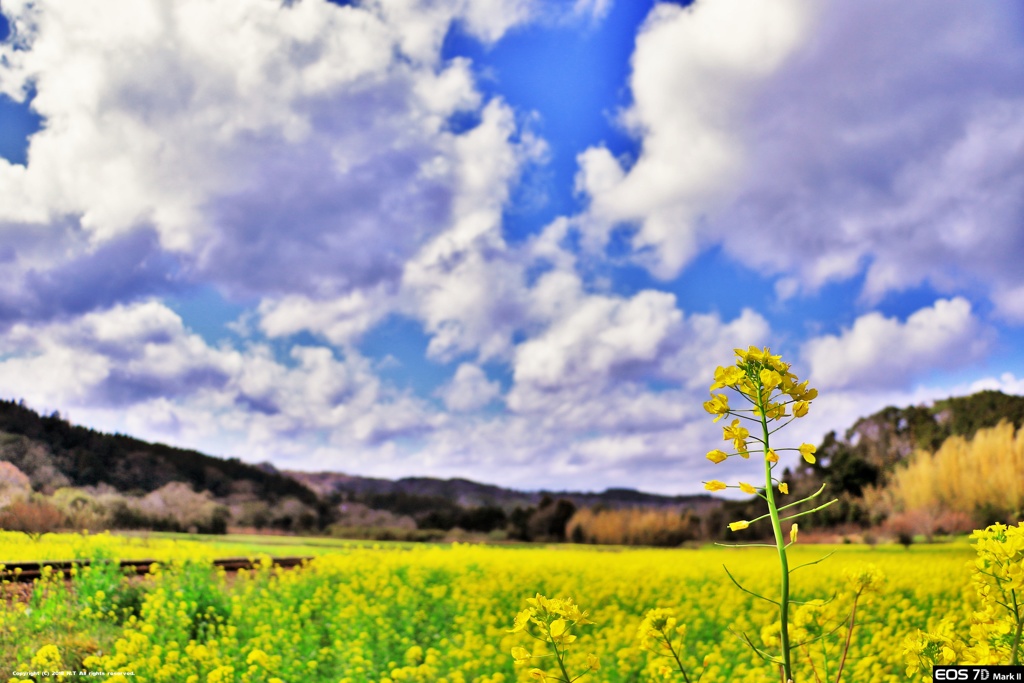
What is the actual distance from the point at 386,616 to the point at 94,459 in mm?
4110

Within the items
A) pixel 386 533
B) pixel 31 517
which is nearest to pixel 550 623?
pixel 31 517

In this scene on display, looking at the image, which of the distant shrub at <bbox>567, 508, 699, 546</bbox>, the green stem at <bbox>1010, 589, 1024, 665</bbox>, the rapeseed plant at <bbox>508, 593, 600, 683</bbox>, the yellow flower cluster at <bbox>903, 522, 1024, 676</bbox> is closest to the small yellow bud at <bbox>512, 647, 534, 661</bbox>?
the rapeseed plant at <bbox>508, 593, 600, 683</bbox>

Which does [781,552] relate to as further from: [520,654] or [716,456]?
[520,654]

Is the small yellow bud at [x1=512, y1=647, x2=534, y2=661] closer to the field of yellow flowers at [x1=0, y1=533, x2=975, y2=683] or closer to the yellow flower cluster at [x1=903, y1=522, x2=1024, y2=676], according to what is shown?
the field of yellow flowers at [x1=0, y1=533, x2=975, y2=683]

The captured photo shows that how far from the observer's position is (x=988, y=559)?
2324 millimetres

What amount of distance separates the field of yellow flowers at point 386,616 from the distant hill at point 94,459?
2.34ft

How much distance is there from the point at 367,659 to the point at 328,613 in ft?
6.47

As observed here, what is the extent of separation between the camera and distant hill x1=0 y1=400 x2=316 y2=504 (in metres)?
7.04

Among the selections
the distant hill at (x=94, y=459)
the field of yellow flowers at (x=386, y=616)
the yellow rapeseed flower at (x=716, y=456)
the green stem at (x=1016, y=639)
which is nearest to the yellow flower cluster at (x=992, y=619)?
the green stem at (x=1016, y=639)

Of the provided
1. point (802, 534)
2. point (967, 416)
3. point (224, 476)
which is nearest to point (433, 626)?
point (224, 476)

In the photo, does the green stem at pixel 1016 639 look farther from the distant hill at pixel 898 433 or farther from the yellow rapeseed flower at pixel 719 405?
the distant hill at pixel 898 433

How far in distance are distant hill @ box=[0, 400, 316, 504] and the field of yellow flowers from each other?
714mm

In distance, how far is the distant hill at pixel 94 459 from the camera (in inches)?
277

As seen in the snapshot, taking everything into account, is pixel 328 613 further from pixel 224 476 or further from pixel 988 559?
pixel 988 559
